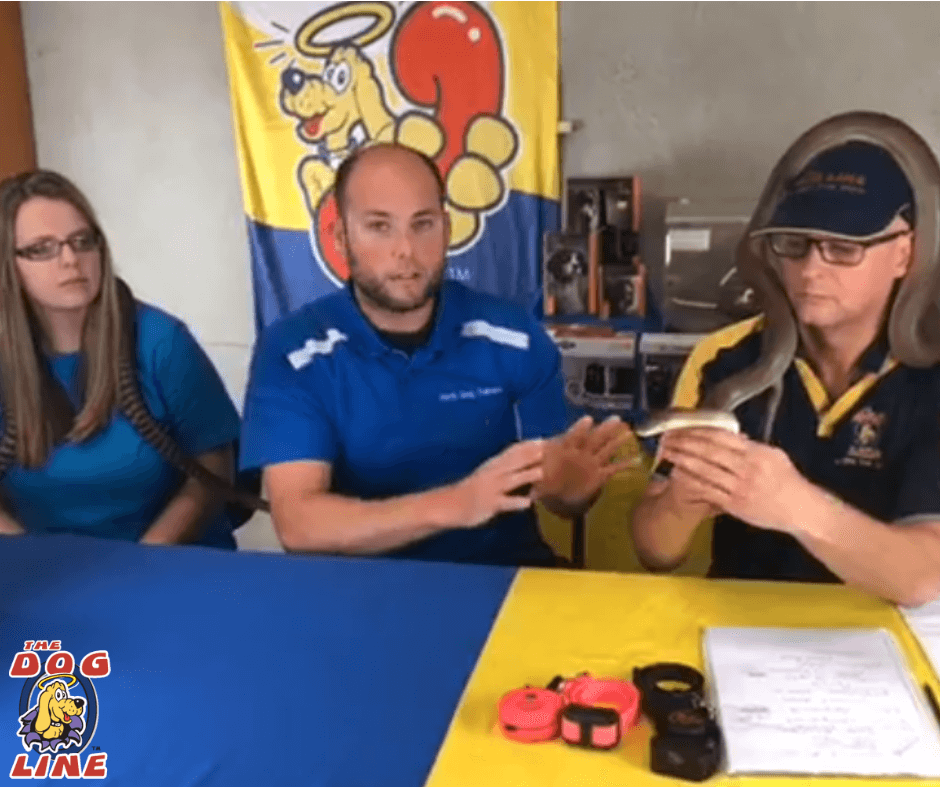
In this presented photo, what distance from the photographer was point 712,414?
1322 mm

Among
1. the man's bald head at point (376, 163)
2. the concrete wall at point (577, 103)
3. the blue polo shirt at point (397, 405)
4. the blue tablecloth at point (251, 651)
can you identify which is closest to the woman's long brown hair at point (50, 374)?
the blue polo shirt at point (397, 405)

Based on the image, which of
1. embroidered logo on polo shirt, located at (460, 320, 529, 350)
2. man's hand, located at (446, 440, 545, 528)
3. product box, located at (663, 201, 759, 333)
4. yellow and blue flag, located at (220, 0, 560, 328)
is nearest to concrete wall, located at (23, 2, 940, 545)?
yellow and blue flag, located at (220, 0, 560, 328)

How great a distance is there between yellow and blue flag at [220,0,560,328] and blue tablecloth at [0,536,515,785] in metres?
1.94

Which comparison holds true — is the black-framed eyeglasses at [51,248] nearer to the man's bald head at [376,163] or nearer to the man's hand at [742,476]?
the man's bald head at [376,163]

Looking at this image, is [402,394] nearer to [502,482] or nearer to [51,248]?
[502,482]

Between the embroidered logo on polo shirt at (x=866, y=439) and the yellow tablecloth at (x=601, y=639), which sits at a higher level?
the embroidered logo on polo shirt at (x=866, y=439)

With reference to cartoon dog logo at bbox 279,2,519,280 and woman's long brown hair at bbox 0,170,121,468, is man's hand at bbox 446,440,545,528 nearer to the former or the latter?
woman's long brown hair at bbox 0,170,121,468

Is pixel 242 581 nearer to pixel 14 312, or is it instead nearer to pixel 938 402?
pixel 14 312

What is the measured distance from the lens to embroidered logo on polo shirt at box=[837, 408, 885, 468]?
1504 mm

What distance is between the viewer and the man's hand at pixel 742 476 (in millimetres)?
1230

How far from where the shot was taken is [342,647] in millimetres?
1201

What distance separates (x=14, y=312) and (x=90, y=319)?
0.43 ft

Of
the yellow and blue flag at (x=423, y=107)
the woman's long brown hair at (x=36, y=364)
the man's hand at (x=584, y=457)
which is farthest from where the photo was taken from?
the yellow and blue flag at (x=423, y=107)

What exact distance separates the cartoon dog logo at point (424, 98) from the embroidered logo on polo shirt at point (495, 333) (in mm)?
1394
